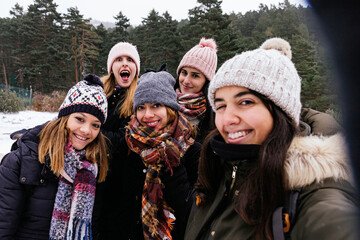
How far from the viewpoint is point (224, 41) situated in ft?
67.7

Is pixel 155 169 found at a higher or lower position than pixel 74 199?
higher

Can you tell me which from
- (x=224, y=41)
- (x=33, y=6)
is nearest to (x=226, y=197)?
(x=224, y=41)

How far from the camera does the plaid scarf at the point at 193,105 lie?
9.72 feet

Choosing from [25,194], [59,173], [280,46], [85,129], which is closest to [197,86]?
[280,46]

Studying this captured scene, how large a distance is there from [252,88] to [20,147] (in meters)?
1.87

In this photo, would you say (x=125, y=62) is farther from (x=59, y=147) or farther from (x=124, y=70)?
(x=59, y=147)

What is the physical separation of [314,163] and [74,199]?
1893mm

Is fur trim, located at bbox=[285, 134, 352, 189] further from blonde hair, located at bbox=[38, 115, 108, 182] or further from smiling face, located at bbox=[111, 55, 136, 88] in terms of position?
smiling face, located at bbox=[111, 55, 136, 88]

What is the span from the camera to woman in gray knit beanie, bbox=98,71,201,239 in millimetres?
2084

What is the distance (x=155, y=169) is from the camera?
209 centimetres

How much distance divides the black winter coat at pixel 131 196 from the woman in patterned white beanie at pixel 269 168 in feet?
1.93

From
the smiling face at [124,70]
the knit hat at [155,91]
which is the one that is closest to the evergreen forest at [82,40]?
the smiling face at [124,70]

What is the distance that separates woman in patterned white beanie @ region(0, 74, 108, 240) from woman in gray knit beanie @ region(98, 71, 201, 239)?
284mm

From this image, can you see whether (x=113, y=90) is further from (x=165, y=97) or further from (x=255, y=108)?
(x=255, y=108)
